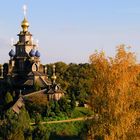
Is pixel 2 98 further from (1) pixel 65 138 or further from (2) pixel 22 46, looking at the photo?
(1) pixel 65 138

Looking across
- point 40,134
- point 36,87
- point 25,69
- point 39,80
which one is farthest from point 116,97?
point 25,69

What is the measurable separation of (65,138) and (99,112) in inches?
941

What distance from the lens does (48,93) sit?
50.3m

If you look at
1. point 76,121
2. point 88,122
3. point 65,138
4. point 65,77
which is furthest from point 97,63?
point 65,77

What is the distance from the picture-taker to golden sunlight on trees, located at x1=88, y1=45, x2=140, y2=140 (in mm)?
18188

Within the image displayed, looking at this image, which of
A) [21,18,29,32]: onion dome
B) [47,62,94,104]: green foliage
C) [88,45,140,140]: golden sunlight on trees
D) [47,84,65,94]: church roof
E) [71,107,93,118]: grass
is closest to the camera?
[88,45,140,140]: golden sunlight on trees

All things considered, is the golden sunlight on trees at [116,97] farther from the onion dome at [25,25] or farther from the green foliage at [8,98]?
the onion dome at [25,25]

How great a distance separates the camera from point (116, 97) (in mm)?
18375

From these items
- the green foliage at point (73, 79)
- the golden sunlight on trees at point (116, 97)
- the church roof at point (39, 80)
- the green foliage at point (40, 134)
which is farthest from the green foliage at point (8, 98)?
the golden sunlight on trees at point (116, 97)

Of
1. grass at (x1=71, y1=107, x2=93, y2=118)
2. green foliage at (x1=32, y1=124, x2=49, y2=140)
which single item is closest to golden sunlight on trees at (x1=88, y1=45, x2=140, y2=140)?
green foliage at (x1=32, y1=124, x2=49, y2=140)

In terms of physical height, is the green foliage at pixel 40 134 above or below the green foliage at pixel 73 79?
below

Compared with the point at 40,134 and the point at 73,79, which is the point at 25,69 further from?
the point at 40,134

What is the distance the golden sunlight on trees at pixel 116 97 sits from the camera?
59.7ft

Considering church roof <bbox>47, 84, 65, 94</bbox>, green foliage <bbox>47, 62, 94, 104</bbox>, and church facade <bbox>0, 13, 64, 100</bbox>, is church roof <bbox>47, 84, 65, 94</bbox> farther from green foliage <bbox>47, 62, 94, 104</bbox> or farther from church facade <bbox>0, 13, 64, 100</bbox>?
green foliage <bbox>47, 62, 94, 104</bbox>
